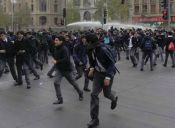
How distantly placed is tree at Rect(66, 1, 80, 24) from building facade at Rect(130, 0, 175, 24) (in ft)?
43.9

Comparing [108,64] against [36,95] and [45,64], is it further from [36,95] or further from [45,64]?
[45,64]

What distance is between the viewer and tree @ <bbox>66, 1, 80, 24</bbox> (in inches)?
3388

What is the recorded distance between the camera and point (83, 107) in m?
9.18

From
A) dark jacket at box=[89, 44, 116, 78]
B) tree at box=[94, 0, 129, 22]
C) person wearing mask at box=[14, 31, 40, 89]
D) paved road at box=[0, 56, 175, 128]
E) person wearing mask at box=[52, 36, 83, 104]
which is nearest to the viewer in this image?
dark jacket at box=[89, 44, 116, 78]

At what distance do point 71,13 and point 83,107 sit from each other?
78959 mm

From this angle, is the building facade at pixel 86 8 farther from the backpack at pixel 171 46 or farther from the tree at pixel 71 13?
the backpack at pixel 171 46

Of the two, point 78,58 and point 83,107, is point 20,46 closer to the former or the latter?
point 78,58

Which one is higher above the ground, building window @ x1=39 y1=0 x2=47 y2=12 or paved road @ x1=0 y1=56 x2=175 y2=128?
building window @ x1=39 y1=0 x2=47 y2=12

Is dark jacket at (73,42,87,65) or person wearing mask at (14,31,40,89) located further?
person wearing mask at (14,31,40,89)

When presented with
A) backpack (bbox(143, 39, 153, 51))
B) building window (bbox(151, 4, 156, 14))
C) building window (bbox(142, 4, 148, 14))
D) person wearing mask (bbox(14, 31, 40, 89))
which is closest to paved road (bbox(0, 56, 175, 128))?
person wearing mask (bbox(14, 31, 40, 89))

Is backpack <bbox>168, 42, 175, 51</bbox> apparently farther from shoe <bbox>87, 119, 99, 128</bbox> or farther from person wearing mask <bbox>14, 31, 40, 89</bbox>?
shoe <bbox>87, 119, 99, 128</bbox>

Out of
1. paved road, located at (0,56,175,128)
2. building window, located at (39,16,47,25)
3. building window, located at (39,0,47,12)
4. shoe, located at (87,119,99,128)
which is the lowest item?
paved road, located at (0,56,175,128)

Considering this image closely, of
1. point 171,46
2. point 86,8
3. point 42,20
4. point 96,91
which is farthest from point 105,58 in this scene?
point 42,20

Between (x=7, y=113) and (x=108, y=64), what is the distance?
2.69m
